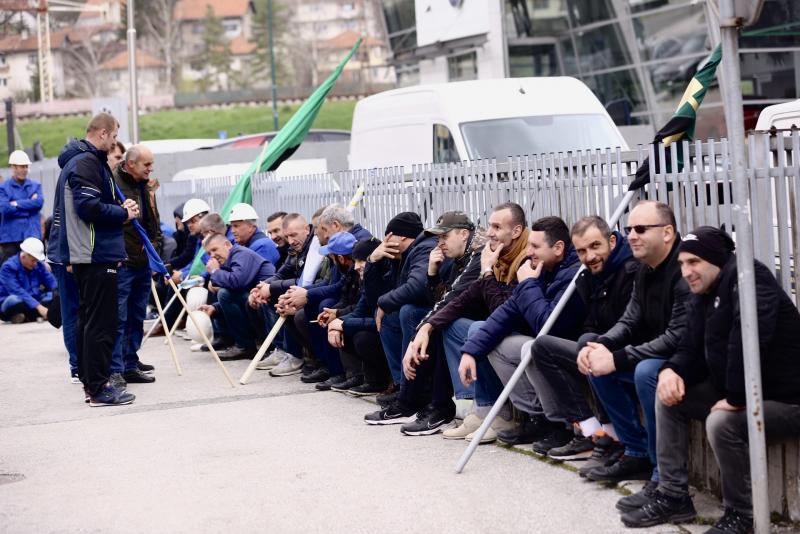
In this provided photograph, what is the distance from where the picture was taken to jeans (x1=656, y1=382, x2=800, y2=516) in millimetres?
5414

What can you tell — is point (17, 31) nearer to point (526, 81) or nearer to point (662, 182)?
point (526, 81)

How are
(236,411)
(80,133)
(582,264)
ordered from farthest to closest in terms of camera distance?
(80,133) → (236,411) → (582,264)

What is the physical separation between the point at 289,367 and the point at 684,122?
5016 millimetres

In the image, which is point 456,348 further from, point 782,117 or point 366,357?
point 782,117

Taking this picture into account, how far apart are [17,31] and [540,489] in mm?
85117

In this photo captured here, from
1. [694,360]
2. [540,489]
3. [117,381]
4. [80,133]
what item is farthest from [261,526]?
[80,133]

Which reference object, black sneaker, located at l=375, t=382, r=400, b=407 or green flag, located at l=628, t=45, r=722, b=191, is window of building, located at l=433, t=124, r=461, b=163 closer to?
black sneaker, located at l=375, t=382, r=400, b=407

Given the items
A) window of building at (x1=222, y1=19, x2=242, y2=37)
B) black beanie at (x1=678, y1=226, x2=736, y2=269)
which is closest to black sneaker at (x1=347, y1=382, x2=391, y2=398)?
black beanie at (x1=678, y1=226, x2=736, y2=269)

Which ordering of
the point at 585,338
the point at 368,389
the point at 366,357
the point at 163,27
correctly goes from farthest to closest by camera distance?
the point at 163,27, the point at 368,389, the point at 366,357, the point at 585,338

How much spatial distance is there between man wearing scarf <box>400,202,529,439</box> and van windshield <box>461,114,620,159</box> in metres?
5.30

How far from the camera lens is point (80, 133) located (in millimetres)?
80250

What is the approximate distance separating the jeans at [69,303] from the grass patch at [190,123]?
6604cm

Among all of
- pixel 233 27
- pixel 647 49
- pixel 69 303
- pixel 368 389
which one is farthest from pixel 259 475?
pixel 233 27

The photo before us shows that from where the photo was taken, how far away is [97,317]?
9953 mm
